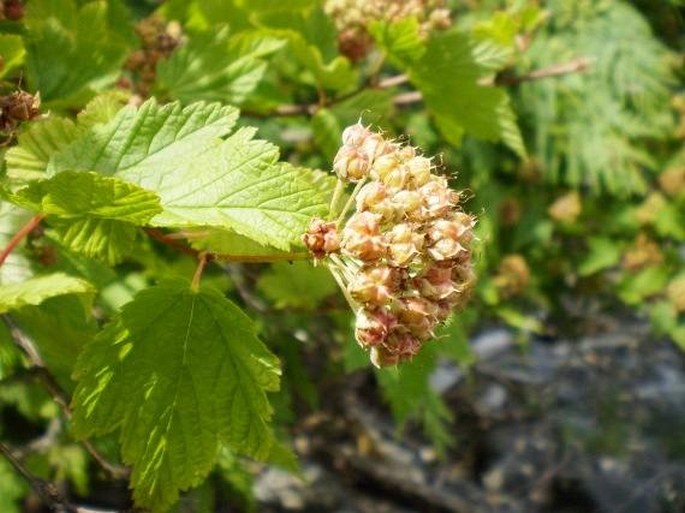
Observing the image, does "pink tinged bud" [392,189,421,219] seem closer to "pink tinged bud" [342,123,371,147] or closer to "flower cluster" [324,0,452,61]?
"pink tinged bud" [342,123,371,147]

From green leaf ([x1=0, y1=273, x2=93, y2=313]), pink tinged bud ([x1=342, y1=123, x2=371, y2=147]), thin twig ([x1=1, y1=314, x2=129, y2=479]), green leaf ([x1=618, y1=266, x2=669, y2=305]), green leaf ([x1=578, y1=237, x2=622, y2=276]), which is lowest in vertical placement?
green leaf ([x1=618, y1=266, x2=669, y2=305])

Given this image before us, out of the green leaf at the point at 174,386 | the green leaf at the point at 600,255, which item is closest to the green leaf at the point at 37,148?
the green leaf at the point at 174,386

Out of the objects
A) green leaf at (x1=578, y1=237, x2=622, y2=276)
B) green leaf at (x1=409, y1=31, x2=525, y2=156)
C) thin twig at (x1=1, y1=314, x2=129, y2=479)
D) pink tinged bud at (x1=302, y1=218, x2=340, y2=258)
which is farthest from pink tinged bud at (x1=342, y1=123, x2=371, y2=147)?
green leaf at (x1=578, y1=237, x2=622, y2=276)

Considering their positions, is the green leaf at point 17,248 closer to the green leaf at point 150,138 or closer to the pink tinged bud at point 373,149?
the green leaf at point 150,138

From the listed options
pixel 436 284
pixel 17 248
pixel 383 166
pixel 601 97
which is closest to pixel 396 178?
pixel 383 166

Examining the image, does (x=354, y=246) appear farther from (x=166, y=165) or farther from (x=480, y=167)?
(x=480, y=167)

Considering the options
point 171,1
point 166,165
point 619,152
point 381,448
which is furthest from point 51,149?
point 381,448

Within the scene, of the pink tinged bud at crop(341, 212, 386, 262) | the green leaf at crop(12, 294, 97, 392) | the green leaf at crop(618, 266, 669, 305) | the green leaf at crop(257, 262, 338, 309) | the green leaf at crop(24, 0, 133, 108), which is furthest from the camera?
the green leaf at crop(618, 266, 669, 305)
